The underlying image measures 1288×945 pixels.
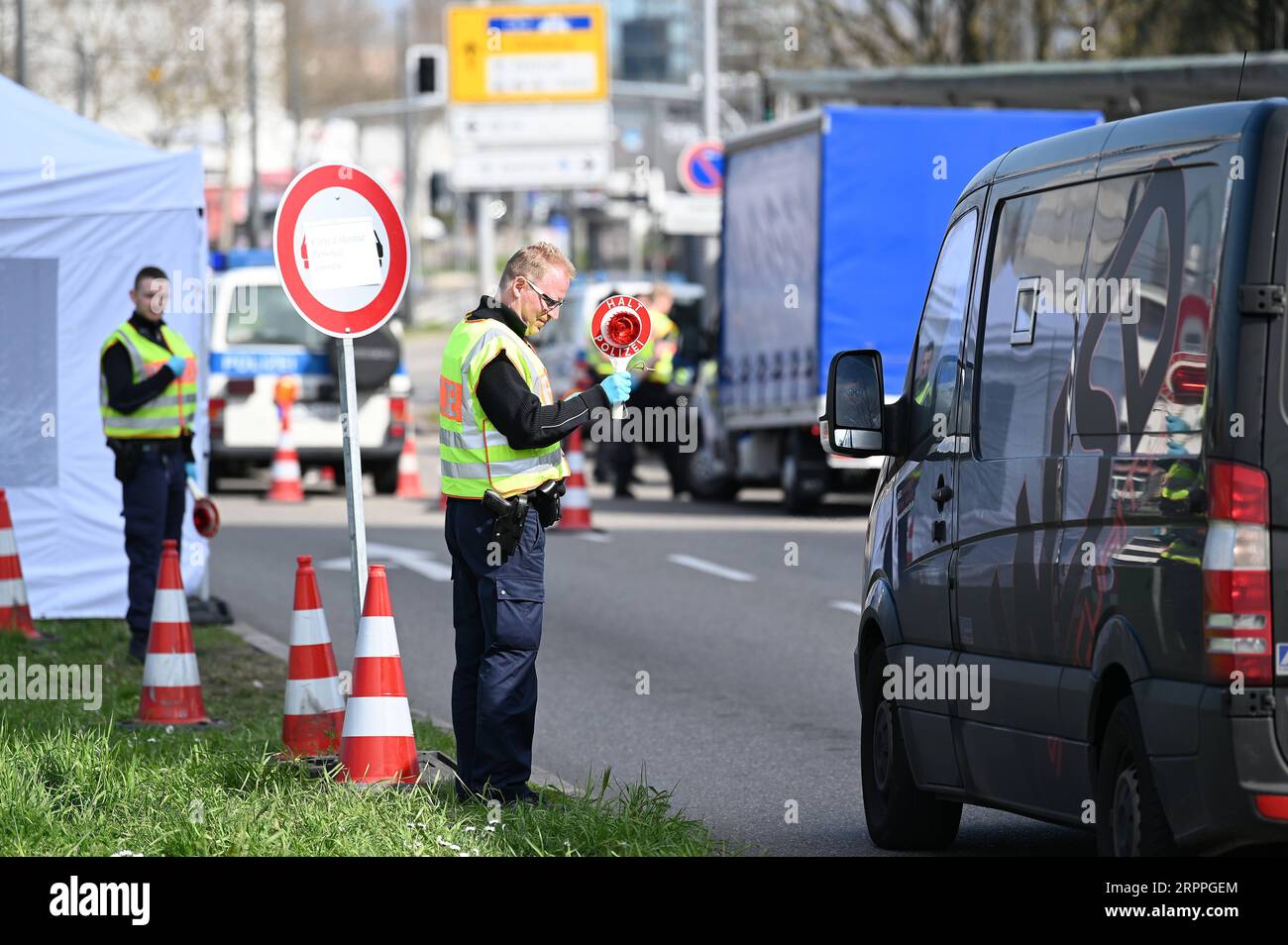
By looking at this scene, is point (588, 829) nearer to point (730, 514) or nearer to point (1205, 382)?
point (1205, 382)

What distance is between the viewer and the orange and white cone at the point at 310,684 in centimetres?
880

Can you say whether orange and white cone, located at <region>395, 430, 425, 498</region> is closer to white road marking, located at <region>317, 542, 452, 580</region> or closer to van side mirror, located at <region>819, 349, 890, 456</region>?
white road marking, located at <region>317, 542, 452, 580</region>

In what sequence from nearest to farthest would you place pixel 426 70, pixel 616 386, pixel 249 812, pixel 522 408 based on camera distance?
pixel 249 812, pixel 616 386, pixel 522 408, pixel 426 70

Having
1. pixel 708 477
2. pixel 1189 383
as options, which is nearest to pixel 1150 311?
pixel 1189 383

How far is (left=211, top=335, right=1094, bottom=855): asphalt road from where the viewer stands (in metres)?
8.64

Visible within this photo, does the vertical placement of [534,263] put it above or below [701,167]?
below

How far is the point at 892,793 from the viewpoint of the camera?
24.2 feet

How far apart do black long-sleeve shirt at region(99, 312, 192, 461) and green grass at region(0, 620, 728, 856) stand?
3.17m

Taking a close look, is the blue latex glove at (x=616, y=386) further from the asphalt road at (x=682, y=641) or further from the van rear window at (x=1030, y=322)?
the asphalt road at (x=682, y=641)

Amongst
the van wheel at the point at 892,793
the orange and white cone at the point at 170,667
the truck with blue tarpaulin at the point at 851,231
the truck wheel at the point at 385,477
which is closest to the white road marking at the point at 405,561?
the truck with blue tarpaulin at the point at 851,231

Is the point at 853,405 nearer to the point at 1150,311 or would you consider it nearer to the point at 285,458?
the point at 1150,311

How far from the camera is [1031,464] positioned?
6.06m

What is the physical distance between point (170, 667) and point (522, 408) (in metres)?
3.25
